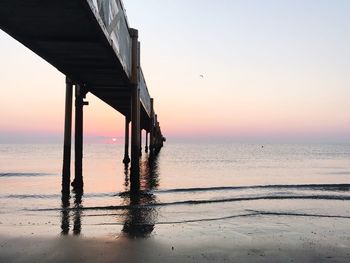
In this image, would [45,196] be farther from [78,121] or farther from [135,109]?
[135,109]

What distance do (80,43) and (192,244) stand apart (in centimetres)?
579

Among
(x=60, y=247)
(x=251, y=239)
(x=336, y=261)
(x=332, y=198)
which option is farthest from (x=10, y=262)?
(x=332, y=198)

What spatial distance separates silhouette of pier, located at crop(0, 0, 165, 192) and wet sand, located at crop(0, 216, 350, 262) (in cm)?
494

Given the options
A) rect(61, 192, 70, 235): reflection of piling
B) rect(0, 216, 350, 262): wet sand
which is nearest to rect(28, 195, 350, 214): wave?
rect(61, 192, 70, 235): reflection of piling

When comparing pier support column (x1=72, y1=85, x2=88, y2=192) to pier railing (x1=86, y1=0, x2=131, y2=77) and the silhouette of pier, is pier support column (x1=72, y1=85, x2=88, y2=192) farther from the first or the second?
pier railing (x1=86, y1=0, x2=131, y2=77)

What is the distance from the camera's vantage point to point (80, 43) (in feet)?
34.2

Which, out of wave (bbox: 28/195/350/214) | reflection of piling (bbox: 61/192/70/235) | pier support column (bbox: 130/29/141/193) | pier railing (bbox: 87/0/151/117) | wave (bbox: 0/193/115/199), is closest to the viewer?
pier railing (bbox: 87/0/151/117)

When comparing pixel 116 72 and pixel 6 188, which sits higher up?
pixel 116 72

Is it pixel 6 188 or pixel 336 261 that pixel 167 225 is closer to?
pixel 336 261

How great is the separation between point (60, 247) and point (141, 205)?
7808mm

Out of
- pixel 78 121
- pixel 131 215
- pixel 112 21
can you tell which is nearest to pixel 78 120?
pixel 78 121

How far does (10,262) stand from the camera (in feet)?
26.9

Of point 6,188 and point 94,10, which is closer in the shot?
point 94,10

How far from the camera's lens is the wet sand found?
860 cm
